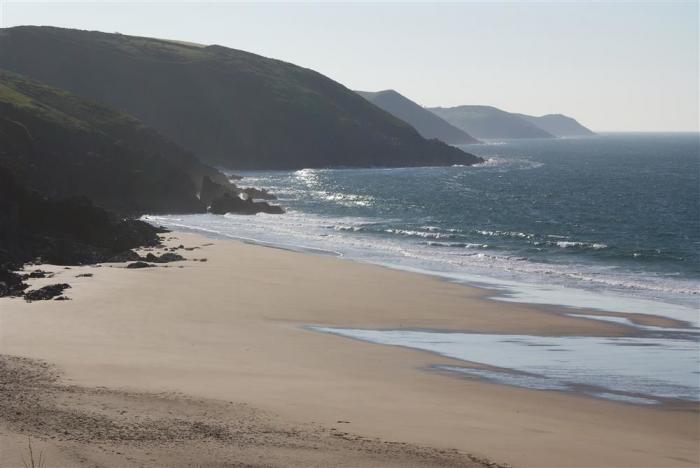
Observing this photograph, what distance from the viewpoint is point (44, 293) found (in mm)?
30906

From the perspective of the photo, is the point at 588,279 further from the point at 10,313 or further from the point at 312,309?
the point at 10,313

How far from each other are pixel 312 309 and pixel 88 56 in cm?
15298

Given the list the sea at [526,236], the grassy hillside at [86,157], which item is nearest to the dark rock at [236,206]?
the sea at [526,236]

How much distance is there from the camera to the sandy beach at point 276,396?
1535 cm

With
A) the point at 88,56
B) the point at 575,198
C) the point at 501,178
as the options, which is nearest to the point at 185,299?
the point at 575,198

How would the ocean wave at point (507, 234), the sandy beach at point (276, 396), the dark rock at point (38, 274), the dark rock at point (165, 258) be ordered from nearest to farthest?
1. the sandy beach at point (276, 396)
2. the dark rock at point (38, 274)
3. the dark rock at point (165, 258)
4. the ocean wave at point (507, 234)

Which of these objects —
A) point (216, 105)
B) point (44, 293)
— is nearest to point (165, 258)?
point (44, 293)

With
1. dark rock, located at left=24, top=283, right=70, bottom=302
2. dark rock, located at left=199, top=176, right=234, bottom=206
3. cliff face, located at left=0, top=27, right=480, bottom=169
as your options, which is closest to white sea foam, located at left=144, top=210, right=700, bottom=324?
dark rock, located at left=199, top=176, right=234, bottom=206

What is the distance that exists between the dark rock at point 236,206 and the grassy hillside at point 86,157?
93.2 inches

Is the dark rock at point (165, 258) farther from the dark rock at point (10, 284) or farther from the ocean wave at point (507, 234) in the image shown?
the ocean wave at point (507, 234)

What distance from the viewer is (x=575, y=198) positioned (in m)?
96.1

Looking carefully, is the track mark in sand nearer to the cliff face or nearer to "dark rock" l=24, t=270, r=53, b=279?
"dark rock" l=24, t=270, r=53, b=279

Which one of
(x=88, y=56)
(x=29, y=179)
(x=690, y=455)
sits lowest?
(x=690, y=455)

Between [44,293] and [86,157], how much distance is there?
153 feet
